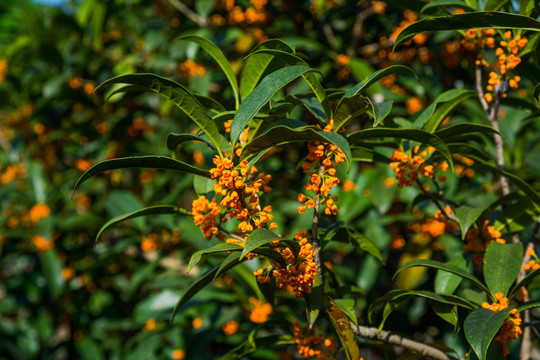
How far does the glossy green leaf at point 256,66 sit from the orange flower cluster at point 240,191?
0.70 feet

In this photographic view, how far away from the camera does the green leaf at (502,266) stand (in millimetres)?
1040

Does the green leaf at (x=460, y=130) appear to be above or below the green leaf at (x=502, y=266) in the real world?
above

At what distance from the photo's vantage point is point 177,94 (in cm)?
92

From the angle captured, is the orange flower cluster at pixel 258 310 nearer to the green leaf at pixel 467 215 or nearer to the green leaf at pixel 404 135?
the green leaf at pixel 467 215

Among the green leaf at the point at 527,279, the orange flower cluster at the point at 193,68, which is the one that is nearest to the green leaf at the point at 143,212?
the green leaf at the point at 527,279

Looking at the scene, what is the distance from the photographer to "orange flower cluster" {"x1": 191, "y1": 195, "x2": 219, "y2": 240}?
957 mm

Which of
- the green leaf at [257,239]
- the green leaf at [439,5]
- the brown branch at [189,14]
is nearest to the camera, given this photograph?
the green leaf at [257,239]

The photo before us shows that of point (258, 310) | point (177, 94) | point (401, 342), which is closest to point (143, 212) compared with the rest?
point (177, 94)

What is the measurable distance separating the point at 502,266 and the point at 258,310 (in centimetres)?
105

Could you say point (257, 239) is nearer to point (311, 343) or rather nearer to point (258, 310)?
point (311, 343)

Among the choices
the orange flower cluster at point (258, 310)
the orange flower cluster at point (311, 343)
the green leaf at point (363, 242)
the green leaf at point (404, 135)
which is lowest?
the orange flower cluster at point (258, 310)

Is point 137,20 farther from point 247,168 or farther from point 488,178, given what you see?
point 247,168

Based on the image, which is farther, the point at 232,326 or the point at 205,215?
the point at 232,326

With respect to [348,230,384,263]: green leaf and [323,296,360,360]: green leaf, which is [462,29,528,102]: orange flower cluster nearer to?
[348,230,384,263]: green leaf
